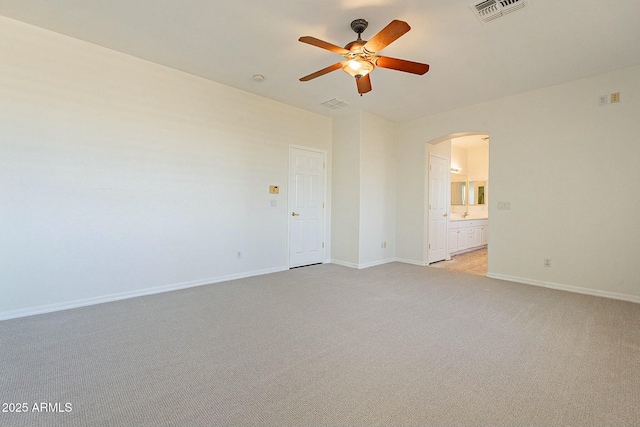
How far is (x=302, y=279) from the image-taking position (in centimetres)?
445

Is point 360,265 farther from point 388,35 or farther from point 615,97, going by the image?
point 615,97

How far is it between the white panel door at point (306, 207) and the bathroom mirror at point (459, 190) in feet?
15.8

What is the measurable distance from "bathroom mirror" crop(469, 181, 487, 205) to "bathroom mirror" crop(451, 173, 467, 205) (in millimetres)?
168

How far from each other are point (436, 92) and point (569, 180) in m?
2.19

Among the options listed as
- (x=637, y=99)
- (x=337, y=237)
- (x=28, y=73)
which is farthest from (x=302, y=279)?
(x=637, y=99)

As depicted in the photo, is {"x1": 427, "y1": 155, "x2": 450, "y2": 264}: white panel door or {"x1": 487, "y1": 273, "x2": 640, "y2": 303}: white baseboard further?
{"x1": 427, "y1": 155, "x2": 450, "y2": 264}: white panel door

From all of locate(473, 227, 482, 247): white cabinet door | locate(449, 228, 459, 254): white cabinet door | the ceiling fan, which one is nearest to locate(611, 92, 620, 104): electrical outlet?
the ceiling fan

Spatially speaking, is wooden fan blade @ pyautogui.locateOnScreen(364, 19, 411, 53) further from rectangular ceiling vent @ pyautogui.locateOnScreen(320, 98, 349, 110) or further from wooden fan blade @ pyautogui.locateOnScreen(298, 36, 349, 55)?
rectangular ceiling vent @ pyautogui.locateOnScreen(320, 98, 349, 110)

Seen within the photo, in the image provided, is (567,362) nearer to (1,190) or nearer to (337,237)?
(337,237)

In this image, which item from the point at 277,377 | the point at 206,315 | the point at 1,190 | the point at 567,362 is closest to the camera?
the point at 277,377

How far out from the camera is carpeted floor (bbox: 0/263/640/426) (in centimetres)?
157

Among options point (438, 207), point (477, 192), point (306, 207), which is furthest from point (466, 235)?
point (306, 207)

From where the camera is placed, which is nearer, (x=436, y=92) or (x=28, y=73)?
(x=28, y=73)

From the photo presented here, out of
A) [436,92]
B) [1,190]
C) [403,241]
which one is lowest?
[403,241]
